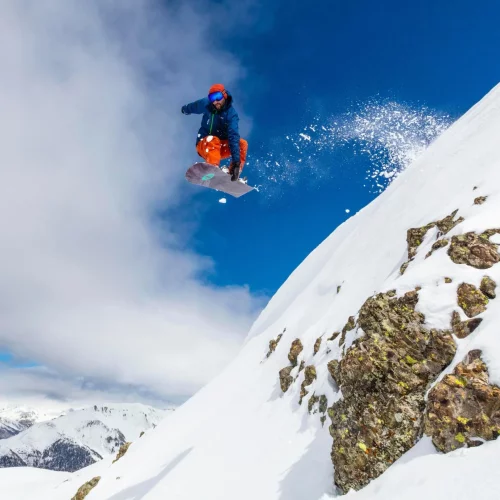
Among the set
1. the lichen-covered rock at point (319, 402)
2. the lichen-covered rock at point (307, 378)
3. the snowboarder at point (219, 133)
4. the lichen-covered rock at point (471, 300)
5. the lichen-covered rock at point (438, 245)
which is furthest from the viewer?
the snowboarder at point (219, 133)

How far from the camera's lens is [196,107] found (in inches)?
607

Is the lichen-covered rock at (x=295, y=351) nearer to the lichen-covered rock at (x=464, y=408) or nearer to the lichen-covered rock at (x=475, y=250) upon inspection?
the lichen-covered rock at (x=475, y=250)

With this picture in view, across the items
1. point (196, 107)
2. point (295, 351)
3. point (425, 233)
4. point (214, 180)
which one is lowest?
point (295, 351)

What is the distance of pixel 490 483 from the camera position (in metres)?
4.90

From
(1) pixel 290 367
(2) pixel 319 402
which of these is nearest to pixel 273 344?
(1) pixel 290 367

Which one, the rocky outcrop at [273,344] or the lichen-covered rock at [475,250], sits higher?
the rocky outcrop at [273,344]

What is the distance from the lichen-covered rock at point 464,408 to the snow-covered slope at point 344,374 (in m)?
0.05

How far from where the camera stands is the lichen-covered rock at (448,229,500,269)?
30.4 feet

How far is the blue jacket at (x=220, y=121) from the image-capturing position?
48.9 ft

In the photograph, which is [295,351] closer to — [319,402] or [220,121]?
[319,402]

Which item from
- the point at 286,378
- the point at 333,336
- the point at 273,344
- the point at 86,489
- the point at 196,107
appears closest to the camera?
the point at 333,336

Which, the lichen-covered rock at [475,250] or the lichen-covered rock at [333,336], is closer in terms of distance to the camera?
the lichen-covered rock at [475,250]

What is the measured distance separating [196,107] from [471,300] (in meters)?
A: 12.2

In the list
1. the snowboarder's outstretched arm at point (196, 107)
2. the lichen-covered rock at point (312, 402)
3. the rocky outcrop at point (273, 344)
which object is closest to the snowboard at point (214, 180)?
the snowboarder's outstretched arm at point (196, 107)
